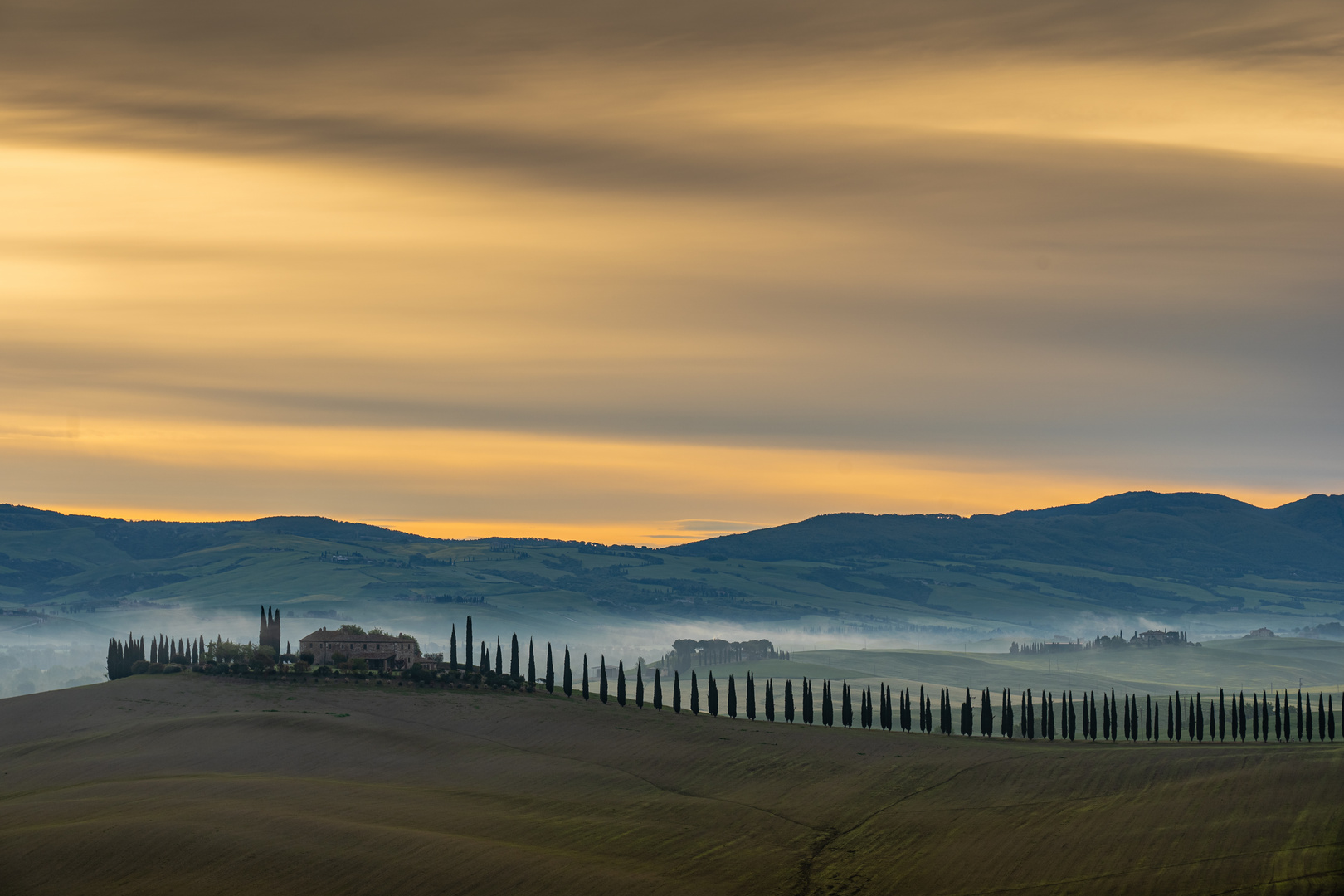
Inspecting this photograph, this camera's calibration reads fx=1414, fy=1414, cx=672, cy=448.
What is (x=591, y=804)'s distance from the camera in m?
122

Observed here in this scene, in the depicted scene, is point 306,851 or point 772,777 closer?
point 306,851

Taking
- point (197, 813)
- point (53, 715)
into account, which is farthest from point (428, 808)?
point (53, 715)

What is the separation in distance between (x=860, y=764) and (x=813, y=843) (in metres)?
36.2

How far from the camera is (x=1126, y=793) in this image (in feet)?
401

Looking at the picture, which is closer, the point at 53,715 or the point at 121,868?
the point at 121,868

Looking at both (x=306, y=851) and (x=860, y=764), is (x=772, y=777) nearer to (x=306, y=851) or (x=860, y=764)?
(x=860, y=764)

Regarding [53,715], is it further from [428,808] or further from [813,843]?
[813,843]

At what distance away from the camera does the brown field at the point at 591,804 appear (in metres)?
92.1

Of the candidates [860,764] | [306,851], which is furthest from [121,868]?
[860,764]

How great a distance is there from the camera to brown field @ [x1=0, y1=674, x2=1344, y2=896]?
92.1 meters

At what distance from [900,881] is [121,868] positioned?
166ft

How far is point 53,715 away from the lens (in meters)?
162

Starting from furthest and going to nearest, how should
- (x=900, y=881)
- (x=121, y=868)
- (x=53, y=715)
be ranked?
(x=53, y=715)
(x=900, y=881)
(x=121, y=868)

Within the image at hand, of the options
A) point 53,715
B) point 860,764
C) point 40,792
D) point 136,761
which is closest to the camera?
point 40,792
